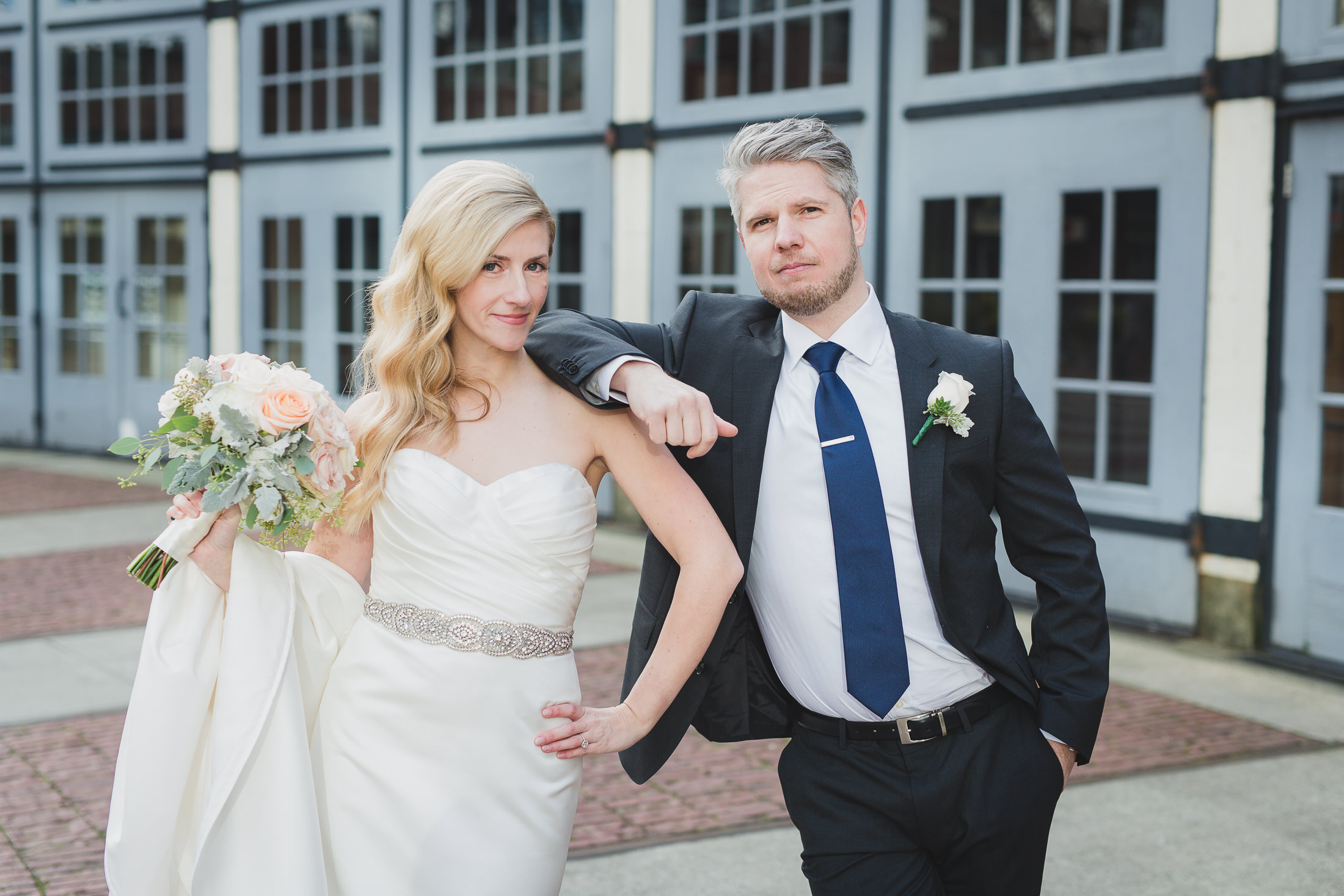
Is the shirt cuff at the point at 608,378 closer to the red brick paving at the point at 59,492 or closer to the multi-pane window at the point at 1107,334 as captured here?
the multi-pane window at the point at 1107,334

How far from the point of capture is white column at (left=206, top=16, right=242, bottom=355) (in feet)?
40.4

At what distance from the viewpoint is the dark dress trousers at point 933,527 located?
2.40 m

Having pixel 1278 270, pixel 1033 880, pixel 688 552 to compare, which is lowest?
pixel 1033 880

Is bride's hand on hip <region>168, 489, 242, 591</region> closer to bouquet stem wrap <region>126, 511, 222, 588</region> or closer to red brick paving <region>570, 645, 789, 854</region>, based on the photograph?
bouquet stem wrap <region>126, 511, 222, 588</region>

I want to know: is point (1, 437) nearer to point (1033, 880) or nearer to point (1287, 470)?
point (1287, 470)

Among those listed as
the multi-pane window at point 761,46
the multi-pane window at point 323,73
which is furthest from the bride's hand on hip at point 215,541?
the multi-pane window at point 323,73

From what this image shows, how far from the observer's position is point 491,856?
95.2 inches

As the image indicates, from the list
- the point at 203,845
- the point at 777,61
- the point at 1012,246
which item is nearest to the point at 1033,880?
the point at 203,845

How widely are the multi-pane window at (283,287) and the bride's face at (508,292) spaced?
975 cm

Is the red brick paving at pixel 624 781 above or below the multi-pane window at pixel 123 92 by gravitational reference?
below

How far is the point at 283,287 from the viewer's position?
1198 centimetres

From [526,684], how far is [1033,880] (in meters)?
1.03

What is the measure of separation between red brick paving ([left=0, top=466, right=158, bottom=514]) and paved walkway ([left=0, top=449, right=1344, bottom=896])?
151 inches

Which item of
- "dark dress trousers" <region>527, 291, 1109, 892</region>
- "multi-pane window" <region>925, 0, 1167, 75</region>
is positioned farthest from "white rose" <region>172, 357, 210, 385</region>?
"multi-pane window" <region>925, 0, 1167, 75</region>
